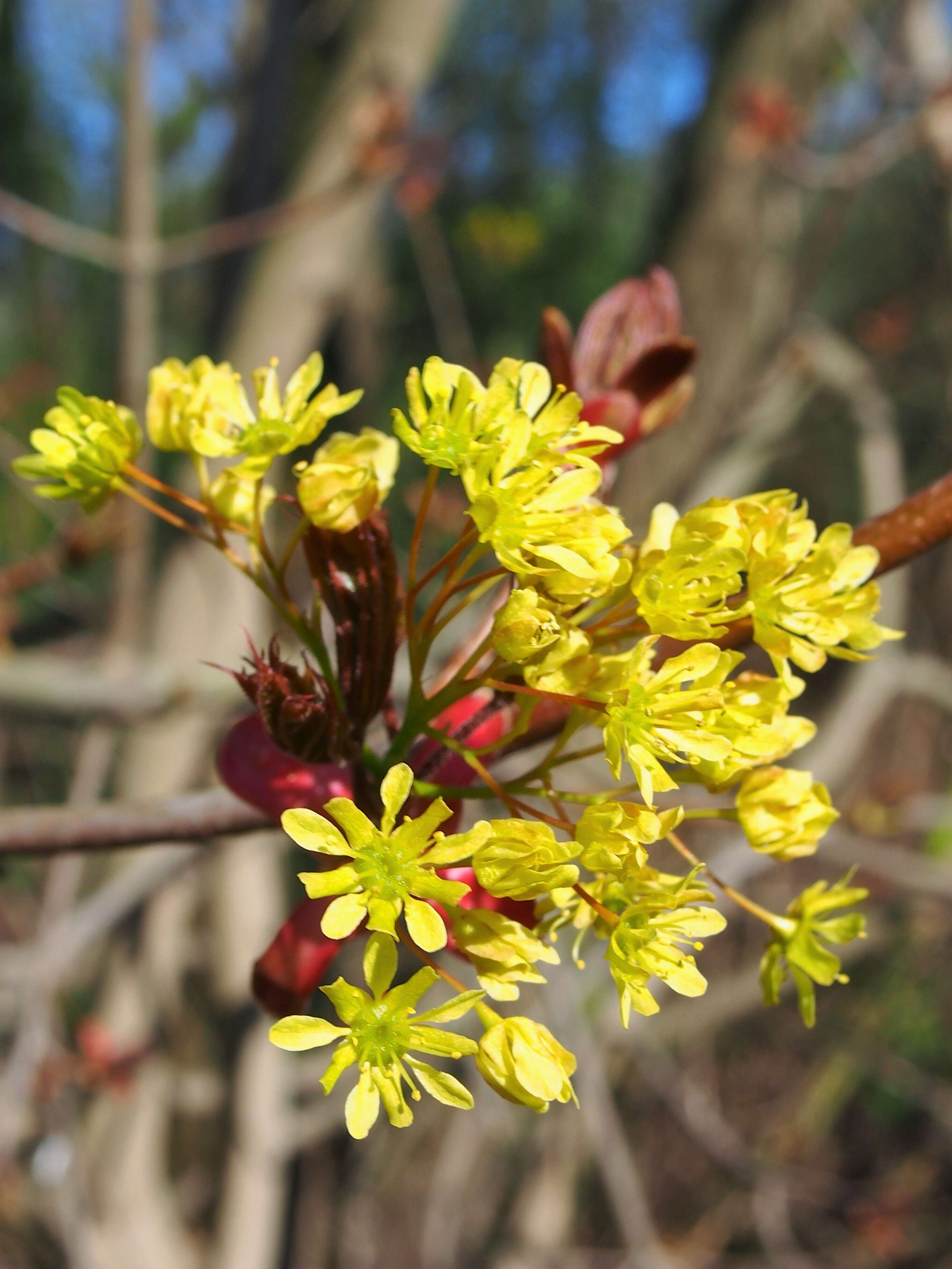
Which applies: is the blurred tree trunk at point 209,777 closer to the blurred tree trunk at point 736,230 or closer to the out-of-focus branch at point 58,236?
the out-of-focus branch at point 58,236

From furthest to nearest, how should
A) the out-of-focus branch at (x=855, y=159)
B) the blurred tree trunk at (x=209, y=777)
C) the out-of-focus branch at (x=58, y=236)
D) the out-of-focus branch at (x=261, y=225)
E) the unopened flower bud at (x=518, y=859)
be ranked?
the out-of-focus branch at (x=855, y=159), the blurred tree trunk at (x=209, y=777), the out-of-focus branch at (x=261, y=225), the out-of-focus branch at (x=58, y=236), the unopened flower bud at (x=518, y=859)

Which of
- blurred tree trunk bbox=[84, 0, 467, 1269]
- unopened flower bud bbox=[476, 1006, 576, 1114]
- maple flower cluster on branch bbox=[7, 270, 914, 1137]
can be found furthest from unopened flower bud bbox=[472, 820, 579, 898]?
blurred tree trunk bbox=[84, 0, 467, 1269]

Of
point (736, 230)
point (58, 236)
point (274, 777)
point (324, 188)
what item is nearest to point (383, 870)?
point (274, 777)

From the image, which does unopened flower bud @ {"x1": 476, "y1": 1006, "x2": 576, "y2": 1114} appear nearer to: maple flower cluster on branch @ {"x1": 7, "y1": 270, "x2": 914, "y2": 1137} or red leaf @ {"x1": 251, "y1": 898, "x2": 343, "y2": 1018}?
maple flower cluster on branch @ {"x1": 7, "y1": 270, "x2": 914, "y2": 1137}

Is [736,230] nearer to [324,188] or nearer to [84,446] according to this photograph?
[324,188]

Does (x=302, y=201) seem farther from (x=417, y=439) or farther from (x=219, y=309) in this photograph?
(x=417, y=439)

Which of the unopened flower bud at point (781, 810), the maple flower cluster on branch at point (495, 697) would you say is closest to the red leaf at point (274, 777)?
the maple flower cluster on branch at point (495, 697)

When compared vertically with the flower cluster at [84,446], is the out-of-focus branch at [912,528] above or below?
below
